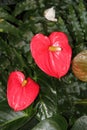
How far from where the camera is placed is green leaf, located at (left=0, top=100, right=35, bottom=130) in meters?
1.28

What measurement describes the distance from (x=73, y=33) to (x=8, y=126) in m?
0.50

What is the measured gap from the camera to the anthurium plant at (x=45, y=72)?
124 centimetres

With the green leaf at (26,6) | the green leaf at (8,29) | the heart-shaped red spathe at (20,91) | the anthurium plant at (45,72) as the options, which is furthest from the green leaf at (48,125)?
the green leaf at (26,6)

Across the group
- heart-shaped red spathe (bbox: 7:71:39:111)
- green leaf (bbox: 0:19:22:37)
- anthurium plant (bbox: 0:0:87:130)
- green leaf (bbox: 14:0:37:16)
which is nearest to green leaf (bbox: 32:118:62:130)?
anthurium plant (bbox: 0:0:87:130)

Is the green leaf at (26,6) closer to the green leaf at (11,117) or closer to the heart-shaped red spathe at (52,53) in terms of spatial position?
the heart-shaped red spathe at (52,53)

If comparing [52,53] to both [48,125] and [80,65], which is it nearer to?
[80,65]

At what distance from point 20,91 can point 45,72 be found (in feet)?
0.42

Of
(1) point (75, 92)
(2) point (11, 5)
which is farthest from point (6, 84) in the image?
(2) point (11, 5)

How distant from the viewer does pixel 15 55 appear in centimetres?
139

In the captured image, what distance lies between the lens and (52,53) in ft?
4.13

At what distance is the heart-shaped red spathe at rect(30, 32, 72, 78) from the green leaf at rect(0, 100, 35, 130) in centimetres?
23

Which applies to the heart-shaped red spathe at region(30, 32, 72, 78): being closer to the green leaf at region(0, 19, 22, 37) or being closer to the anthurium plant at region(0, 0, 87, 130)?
the anthurium plant at region(0, 0, 87, 130)

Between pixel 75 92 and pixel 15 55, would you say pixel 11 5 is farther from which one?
pixel 75 92

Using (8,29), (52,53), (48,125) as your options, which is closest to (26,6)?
(8,29)
